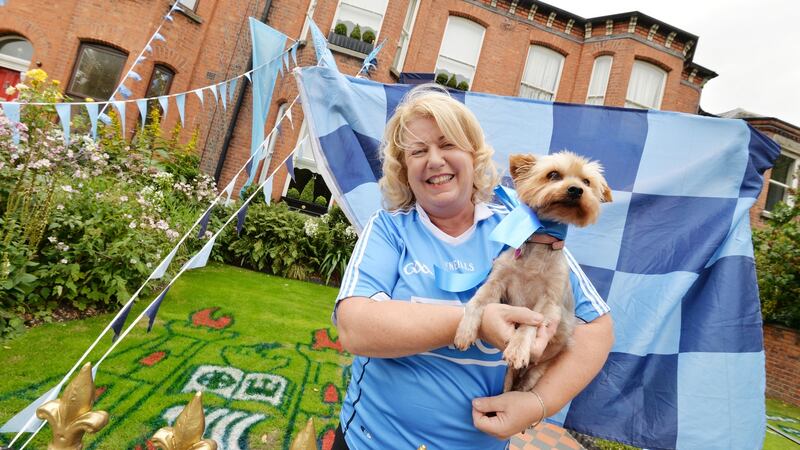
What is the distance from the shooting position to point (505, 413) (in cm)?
129

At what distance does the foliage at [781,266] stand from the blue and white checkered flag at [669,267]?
9.81m

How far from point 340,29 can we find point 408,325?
11.8 m

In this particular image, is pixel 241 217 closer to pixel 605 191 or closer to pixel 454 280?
pixel 454 280

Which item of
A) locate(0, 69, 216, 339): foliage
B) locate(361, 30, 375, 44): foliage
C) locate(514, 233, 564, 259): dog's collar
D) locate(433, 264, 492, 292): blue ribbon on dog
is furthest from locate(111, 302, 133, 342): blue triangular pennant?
locate(361, 30, 375, 44): foliage

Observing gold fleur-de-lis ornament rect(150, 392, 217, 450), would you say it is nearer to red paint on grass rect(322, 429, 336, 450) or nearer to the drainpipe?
red paint on grass rect(322, 429, 336, 450)

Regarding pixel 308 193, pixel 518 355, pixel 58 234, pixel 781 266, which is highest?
pixel 781 266

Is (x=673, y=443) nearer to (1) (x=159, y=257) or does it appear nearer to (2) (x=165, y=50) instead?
(1) (x=159, y=257)

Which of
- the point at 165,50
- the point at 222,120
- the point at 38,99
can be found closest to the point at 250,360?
the point at 38,99

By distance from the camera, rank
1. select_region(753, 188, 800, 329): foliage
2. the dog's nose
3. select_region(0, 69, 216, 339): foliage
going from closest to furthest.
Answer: the dog's nose → select_region(0, 69, 216, 339): foliage → select_region(753, 188, 800, 329): foliage

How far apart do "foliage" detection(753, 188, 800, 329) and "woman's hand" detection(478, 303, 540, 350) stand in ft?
38.5

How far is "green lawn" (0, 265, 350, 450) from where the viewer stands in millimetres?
3176

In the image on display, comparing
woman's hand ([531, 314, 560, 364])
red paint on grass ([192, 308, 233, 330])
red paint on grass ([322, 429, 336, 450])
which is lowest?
red paint on grass ([322, 429, 336, 450])

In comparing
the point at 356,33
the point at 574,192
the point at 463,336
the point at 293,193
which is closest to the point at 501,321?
the point at 463,336

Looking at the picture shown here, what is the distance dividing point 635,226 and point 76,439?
2.83 m
